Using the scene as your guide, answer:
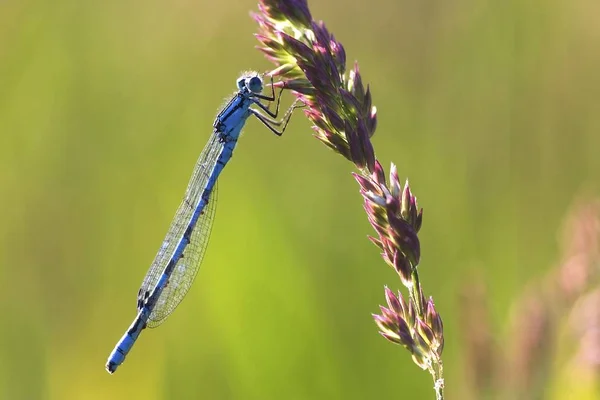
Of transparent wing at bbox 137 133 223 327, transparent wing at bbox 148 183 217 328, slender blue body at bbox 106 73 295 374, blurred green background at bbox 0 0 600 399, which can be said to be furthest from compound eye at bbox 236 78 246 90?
transparent wing at bbox 148 183 217 328

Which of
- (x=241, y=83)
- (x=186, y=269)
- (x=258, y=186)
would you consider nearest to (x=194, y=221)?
(x=186, y=269)

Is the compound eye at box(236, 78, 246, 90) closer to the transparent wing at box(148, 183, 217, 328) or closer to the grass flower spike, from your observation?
the transparent wing at box(148, 183, 217, 328)

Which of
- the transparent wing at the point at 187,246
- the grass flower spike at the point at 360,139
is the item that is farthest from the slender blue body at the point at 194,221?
the grass flower spike at the point at 360,139

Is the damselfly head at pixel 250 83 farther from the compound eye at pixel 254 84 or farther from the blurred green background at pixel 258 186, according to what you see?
the blurred green background at pixel 258 186

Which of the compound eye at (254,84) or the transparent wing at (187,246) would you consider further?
the compound eye at (254,84)

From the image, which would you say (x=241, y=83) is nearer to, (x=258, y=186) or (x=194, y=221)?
(x=258, y=186)

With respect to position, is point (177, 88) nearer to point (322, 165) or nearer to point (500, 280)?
point (322, 165)

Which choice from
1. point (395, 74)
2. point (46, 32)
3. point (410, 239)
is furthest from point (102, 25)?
point (410, 239)
